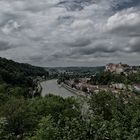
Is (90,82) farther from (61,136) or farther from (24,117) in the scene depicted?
(61,136)

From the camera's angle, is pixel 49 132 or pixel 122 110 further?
pixel 122 110

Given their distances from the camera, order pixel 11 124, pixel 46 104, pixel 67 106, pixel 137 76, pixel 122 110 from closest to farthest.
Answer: pixel 122 110, pixel 137 76, pixel 11 124, pixel 46 104, pixel 67 106

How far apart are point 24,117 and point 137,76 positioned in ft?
89.7

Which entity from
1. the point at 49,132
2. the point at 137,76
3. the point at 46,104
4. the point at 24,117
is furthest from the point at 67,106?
the point at 49,132

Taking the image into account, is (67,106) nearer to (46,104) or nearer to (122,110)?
(46,104)

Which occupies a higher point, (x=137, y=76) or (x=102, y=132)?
(x=137, y=76)

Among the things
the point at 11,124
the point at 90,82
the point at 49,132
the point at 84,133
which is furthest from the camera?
the point at 90,82

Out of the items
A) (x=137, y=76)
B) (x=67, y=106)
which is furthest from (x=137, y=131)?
(x=67, y=106)

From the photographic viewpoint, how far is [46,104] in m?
56.2

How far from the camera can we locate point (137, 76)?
1853 centimetres

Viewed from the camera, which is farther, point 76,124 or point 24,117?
point 24,117

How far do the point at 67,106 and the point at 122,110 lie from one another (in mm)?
44477

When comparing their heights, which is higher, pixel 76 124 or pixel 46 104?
pixel 76 124

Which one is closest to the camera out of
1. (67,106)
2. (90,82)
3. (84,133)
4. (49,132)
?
(84,133)
